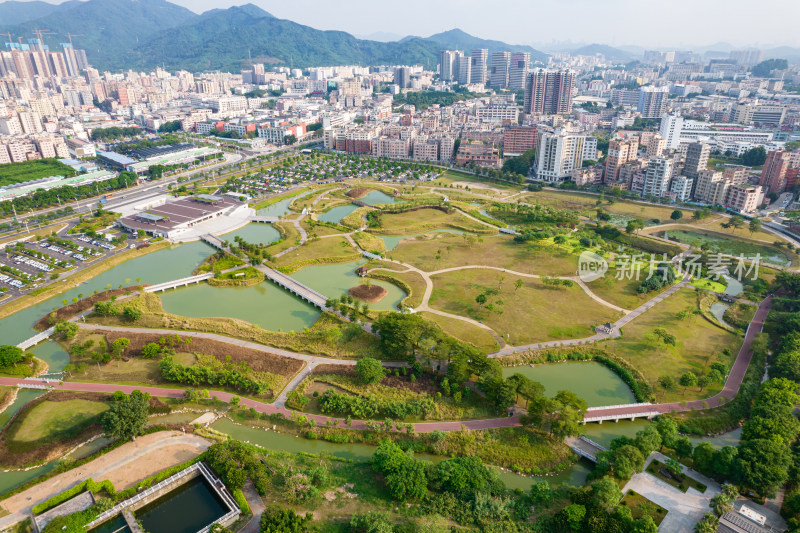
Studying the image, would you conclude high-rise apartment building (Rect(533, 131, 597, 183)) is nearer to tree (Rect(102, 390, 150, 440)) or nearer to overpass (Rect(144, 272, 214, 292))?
overpass (Rect(144, 272, 214, 292))

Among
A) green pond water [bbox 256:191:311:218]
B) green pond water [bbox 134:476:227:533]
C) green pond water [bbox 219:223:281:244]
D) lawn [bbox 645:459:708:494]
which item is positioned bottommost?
green pond water [bbox 134:476:227:533]

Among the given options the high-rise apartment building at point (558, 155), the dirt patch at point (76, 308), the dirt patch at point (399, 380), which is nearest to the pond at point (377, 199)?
the high-rise apartment building at point (558, 155)

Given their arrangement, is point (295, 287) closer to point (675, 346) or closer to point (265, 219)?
point (265, 219)

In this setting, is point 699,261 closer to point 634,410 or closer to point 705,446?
point 634,410

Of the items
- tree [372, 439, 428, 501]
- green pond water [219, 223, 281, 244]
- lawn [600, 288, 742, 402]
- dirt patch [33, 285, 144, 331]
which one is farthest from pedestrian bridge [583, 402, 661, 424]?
green pond water [219, 223, 281, 244]

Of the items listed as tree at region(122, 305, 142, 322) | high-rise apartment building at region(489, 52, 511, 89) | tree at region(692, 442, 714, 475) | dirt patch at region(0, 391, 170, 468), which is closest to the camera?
tree at region(692, 442, 714, 475)
